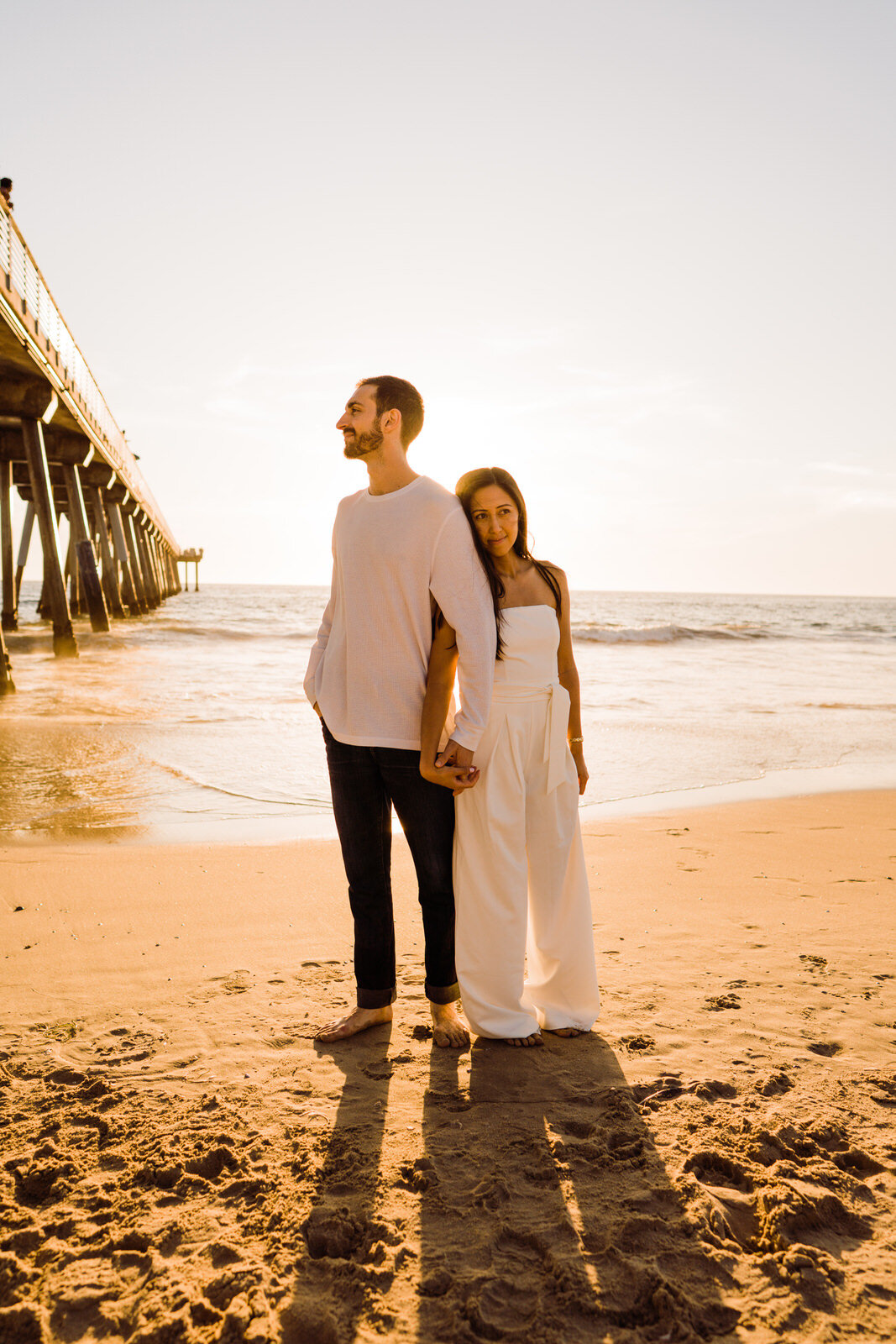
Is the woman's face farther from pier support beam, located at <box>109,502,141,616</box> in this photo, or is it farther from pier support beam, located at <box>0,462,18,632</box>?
pier support beam, located at <box>109,502,141,616</box>

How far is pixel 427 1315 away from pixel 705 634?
107 feet

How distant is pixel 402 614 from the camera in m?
2.56

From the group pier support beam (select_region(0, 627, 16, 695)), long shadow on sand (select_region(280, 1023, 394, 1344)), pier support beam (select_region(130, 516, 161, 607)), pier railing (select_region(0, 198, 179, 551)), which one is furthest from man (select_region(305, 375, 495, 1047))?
pier support beam (select_region(130, 516, 161, 607))

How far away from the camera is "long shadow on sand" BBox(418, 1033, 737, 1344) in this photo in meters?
1.51

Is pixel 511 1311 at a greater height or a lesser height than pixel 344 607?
lesser

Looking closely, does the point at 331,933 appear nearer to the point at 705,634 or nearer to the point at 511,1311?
the point at 511,1311

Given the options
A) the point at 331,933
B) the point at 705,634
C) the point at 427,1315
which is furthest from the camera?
the point at 705,634

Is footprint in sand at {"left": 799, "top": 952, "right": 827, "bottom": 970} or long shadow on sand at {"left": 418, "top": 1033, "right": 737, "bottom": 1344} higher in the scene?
long shadow on sand at {"left": 418, "top": 1033, "right": 737, "bottom": 1344}

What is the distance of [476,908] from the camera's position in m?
2.62

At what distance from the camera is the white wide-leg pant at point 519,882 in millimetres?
2619

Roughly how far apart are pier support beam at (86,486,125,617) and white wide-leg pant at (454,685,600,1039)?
24.4 metres

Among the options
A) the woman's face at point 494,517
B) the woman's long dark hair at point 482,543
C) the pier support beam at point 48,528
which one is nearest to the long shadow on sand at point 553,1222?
the woman's long dark hair at point 482,543

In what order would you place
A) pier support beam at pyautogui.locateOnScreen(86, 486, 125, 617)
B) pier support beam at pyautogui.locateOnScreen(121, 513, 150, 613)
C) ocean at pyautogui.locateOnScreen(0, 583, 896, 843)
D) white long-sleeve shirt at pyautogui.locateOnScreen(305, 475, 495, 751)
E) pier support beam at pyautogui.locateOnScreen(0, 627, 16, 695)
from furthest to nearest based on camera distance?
pier support beam at pyautogui.locateOnScreen(121, 513, 150, 613), pier support beam at pyautogui.locateOnScreen(86, 486, 125, 617), pier support beam at pyautogui.locateOnScreen(0, 627, 16, 695), ocean at pyautogui.locateOnScreen(0, 583, 896, 843), white long-sleeve shirt at pyautogui.locateOnScreen(305, 475, 495, 751)

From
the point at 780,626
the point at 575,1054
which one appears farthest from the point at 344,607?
the point at 780,626
